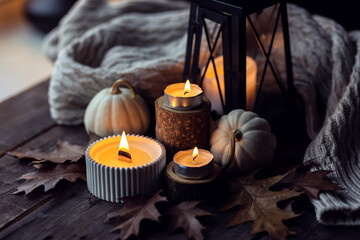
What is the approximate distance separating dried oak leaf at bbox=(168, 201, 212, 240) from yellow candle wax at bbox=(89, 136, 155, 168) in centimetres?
12

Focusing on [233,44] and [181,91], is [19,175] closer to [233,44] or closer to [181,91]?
[181,91]

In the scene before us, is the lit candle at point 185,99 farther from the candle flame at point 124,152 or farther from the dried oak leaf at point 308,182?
the dried oak leaf at point 308,182

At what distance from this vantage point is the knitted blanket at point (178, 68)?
1.04 m

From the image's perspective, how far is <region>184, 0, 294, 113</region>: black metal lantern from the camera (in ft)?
3.32

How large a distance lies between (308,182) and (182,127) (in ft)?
0.85

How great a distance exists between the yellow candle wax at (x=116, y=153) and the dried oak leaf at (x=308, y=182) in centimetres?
26

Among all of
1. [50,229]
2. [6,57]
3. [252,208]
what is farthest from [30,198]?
[6,57]

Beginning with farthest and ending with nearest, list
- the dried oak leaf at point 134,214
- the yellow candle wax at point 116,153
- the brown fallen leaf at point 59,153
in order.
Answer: the brown fallen leaf at point 59,153 < the yellow candle wax at point 116,153 < the dried oak leaf at point 134,214

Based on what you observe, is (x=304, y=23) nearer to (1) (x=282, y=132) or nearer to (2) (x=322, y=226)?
(1) (x=282, y=132)

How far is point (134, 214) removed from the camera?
0.88 metres

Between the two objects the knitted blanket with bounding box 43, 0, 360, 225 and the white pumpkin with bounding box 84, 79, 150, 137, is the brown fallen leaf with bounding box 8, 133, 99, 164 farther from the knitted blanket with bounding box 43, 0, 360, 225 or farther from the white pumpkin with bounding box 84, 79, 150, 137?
the knitted blanket with bounding box 43, 0, 360, 225

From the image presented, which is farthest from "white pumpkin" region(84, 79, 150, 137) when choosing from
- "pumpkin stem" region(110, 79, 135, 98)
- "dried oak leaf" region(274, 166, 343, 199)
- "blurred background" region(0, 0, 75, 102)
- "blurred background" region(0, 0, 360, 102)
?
"blurred background" region(0, 0, 75, 102)

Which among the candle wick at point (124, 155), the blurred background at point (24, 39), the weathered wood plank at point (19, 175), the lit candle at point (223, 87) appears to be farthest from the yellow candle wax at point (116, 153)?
the blurred background at point (24, 39)

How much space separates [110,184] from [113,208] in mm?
47
